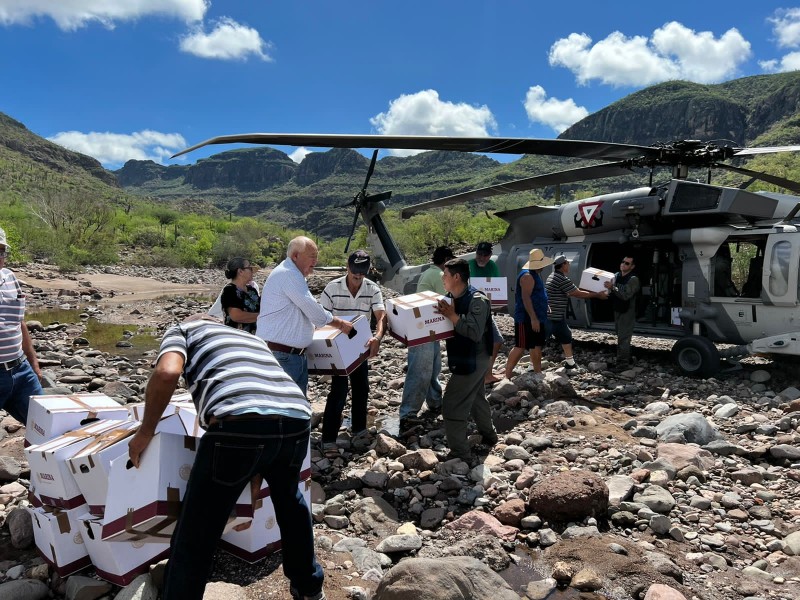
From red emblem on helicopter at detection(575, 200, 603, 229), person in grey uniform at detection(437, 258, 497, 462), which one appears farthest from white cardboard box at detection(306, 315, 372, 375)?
red emblem on helicopter at detection(575, 200, 603, 229)

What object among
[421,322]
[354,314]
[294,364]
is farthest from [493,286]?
[294,364]

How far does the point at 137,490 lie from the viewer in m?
2.60

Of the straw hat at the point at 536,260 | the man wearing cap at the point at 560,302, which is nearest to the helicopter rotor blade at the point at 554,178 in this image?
the man wearing cap at the point at 560,302

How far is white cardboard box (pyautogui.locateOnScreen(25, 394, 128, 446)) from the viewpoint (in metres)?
3.37

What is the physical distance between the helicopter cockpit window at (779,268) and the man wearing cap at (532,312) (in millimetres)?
3071

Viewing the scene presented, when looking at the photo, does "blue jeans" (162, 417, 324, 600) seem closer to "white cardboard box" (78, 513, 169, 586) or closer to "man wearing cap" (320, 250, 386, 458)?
"white cardboard box" (78, 513, 169, 586)

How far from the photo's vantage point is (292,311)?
4.51m

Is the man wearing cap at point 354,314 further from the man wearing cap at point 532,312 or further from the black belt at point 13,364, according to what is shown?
the man wearing cap at point 532,312

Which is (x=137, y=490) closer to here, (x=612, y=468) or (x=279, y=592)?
(x=279, y=592)

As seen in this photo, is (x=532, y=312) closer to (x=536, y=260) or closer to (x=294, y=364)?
(x=536, y=260)

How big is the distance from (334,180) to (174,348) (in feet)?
600

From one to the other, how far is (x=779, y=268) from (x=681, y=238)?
140cm

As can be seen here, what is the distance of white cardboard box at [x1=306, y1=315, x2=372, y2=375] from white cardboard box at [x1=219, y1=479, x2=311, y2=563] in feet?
5.68

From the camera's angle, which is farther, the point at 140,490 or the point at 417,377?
the point at 417,377
